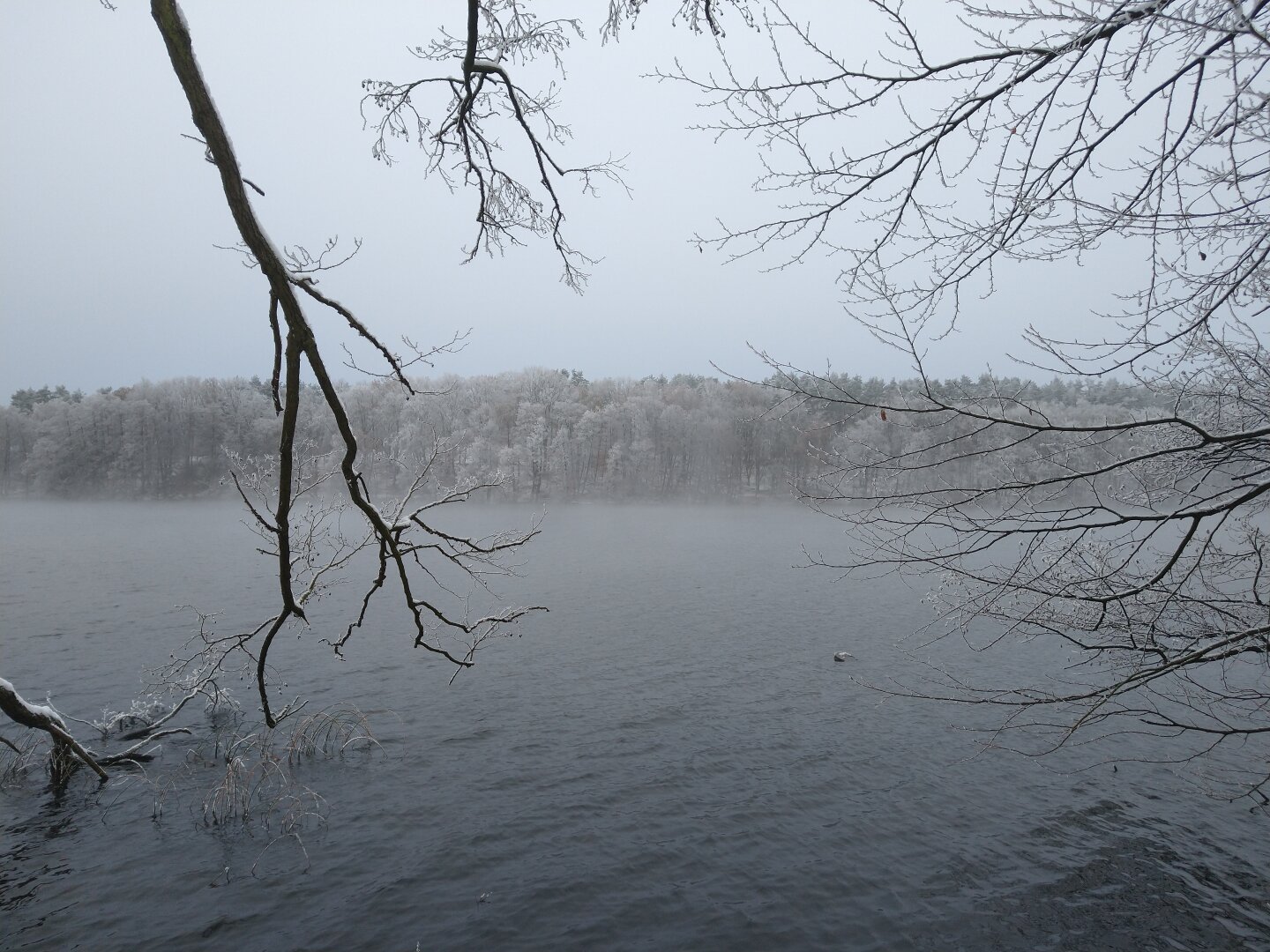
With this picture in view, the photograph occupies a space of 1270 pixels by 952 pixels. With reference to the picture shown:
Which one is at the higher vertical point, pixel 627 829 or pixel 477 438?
pixel 477 438

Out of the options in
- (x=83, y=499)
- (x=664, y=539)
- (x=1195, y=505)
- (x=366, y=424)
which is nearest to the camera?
(x=1195, y=505)

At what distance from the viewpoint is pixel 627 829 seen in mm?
9641

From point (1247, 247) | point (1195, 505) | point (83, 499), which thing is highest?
point (1247, 247)

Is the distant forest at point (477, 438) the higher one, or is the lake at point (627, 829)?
the distant forest at point (477, 438)

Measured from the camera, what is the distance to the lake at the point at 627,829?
25.5 feet

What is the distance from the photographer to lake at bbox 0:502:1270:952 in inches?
305

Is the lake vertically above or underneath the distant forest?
underneath

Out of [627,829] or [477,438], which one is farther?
[477,438]

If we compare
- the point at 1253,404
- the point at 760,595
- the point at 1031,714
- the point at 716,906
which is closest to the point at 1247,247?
the point at 1253,404

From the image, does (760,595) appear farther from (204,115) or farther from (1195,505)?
(204,115)

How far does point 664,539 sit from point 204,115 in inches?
1529

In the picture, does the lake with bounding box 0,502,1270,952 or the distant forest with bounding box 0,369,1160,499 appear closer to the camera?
the lake with bounding box 0,502,1270,952

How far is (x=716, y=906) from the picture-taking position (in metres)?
8.12

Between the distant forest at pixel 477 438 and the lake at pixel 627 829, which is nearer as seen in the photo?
the lake at pixel 627 829
